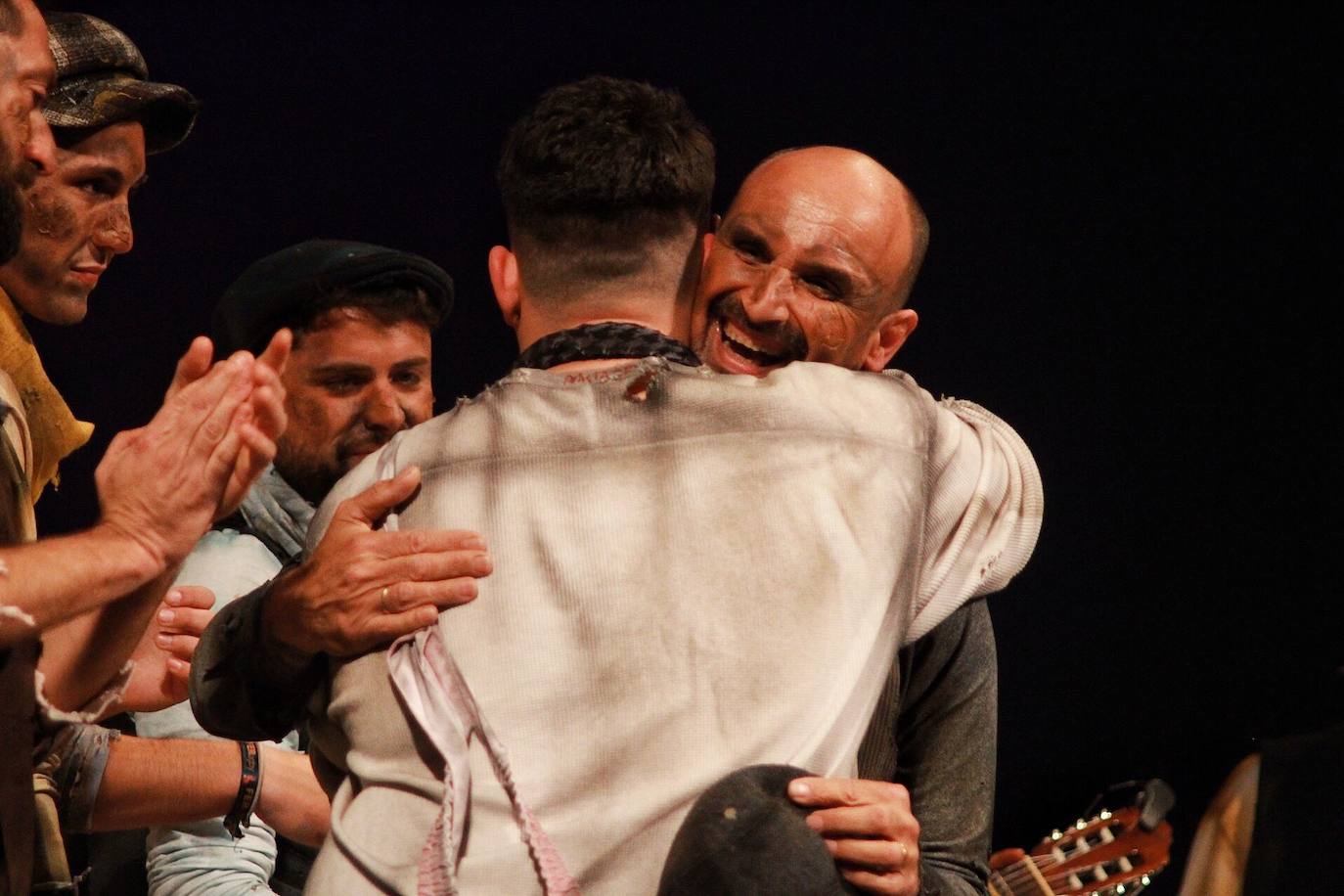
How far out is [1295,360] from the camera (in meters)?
4.06

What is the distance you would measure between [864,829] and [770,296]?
3.13 feet

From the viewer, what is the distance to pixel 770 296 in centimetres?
245

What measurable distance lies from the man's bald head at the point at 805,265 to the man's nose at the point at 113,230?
3.94 ft

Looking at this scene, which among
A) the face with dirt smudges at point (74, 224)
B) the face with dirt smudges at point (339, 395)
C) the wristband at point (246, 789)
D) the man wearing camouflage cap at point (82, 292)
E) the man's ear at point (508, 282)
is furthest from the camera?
the face with dirt smudges at point (339, 395)

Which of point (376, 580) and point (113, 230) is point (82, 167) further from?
point (376, 580)

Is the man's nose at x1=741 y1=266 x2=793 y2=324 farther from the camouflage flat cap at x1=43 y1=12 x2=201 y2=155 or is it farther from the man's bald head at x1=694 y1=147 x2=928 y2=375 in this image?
the camouflage flat cap at x1=43 y1=12 x2=201 y2=155

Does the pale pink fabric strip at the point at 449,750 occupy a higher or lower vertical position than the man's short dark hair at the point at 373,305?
higher

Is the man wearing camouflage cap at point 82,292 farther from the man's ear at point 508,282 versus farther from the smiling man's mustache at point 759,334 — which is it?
the smiling man's mustache at point 759,334

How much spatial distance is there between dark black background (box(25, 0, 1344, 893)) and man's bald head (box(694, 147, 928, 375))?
55.4 inches

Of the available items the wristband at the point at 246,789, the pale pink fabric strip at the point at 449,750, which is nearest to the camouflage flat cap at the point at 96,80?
the wristband at the point at 246,789

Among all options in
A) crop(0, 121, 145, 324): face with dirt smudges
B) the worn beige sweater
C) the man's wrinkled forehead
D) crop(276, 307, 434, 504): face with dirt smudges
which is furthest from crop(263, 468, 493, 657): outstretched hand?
crop(276, 307, 434, 504): face with dirt smudges

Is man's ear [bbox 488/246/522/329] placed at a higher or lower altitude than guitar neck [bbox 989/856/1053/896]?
higher

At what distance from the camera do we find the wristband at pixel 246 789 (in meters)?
2.72

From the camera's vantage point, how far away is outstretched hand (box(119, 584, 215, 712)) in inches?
98.1
